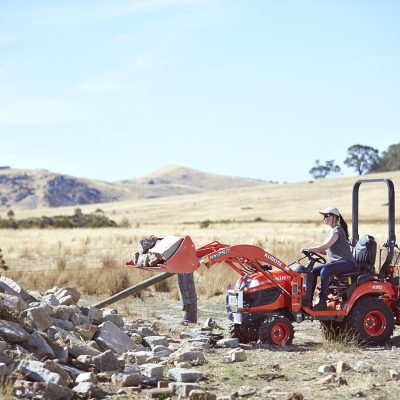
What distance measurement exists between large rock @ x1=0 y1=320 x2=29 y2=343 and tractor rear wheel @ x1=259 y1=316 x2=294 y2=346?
367cm

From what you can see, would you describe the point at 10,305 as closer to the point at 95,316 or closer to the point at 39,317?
the point at 39,317

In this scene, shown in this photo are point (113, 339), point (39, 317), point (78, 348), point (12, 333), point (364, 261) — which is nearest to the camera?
point (12, 333)

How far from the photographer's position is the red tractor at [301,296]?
1262 centimetres

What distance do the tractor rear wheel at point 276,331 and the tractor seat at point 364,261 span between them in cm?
106

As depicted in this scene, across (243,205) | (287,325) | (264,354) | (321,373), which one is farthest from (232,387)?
(243,205)

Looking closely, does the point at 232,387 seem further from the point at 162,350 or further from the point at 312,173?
the point at 312,173

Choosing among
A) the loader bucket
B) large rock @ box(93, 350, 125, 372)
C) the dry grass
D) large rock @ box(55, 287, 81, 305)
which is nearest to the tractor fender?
the loader bucket

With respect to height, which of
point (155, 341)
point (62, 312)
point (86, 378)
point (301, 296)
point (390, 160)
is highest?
point (390, 160)

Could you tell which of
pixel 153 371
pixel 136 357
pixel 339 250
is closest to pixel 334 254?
pixel 339 250

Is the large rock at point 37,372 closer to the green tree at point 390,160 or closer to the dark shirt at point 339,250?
the dark shirt at point 339,250

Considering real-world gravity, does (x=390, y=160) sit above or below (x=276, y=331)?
above

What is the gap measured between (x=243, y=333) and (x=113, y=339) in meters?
2.10

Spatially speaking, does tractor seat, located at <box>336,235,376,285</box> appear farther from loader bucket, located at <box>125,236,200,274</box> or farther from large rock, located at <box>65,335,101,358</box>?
large rock, located at <box>65,335,101,358</box>

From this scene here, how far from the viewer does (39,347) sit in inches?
408
